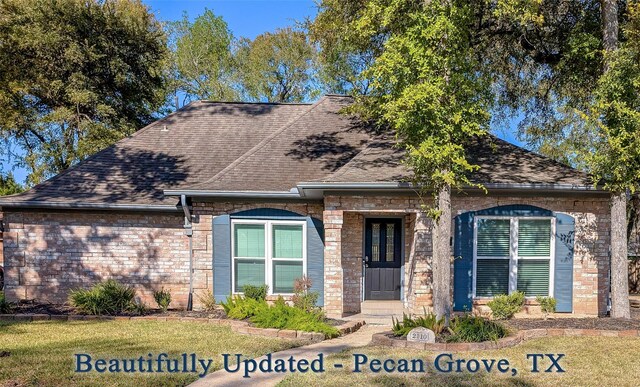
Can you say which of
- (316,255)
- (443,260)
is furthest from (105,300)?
(443,260)

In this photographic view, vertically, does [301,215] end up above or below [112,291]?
above

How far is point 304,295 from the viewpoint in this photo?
9.66m

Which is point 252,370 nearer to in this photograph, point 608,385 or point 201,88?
point 608,385

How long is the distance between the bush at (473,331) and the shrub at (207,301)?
507 centimetres

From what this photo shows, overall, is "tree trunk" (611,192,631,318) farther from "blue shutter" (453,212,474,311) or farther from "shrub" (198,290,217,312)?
"shrub" (198,290,217,312)

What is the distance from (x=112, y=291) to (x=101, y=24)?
567 inches

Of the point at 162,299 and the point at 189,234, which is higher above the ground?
the point at 189,234

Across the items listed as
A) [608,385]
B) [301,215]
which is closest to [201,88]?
[301,215]

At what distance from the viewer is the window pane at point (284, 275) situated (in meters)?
10.2

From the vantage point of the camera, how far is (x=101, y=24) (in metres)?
19.6

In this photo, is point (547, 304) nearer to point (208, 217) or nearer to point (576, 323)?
point (576, 323)

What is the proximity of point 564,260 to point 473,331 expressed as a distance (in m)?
3.86

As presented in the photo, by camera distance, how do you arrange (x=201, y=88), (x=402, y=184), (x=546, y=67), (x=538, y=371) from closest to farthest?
1. (x=538, y=371)
2. (x=402, y=184)
3. (x=546, y=67)
4. (x=201, y=88)

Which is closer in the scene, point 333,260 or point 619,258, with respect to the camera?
point 619,258
